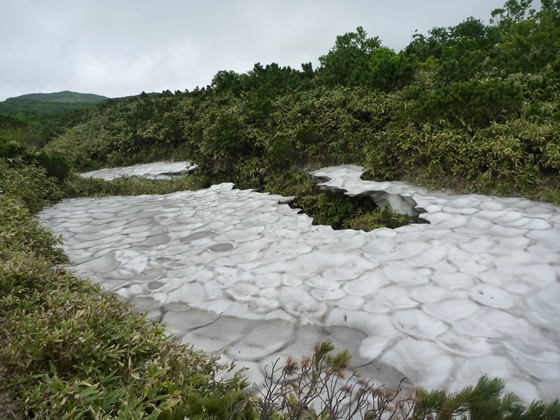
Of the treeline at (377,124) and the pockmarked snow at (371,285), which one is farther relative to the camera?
the treeline at (377,124)

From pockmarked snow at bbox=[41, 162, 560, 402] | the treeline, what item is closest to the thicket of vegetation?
the treeline

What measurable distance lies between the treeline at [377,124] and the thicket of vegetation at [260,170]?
3 centimetres

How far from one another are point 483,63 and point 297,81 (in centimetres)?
512

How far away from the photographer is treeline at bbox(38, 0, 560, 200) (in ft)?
19.2

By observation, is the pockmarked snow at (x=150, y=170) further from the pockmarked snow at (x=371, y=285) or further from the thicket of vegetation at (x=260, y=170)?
the pockmarked snow at (x=371, y=285)

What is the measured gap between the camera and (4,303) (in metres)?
2.65

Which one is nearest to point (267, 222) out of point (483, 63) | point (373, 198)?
point (373, 198)

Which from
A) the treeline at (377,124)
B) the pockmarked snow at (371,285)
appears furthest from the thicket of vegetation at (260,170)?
the pockmarked snow at (371,285)

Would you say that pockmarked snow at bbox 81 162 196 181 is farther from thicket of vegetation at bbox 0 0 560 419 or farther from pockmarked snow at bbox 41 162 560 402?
pockmarked snow at bbox 41 162 560 402

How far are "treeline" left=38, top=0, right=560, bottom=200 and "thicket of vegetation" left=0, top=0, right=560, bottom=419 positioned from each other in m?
0.03

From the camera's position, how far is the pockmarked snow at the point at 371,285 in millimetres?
2672

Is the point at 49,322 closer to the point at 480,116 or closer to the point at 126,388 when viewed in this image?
the point at 126,388

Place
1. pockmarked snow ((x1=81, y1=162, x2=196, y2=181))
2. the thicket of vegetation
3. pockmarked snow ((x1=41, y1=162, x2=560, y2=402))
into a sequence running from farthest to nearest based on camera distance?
pockmarked snow ((x1=81, y1=162, x2=196, y2=181)) < pockmarked snow ((x1=41, y1=162, x2=560, y2=402)) < the thicket of vegetation

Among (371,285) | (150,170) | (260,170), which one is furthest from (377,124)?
(150,170)
